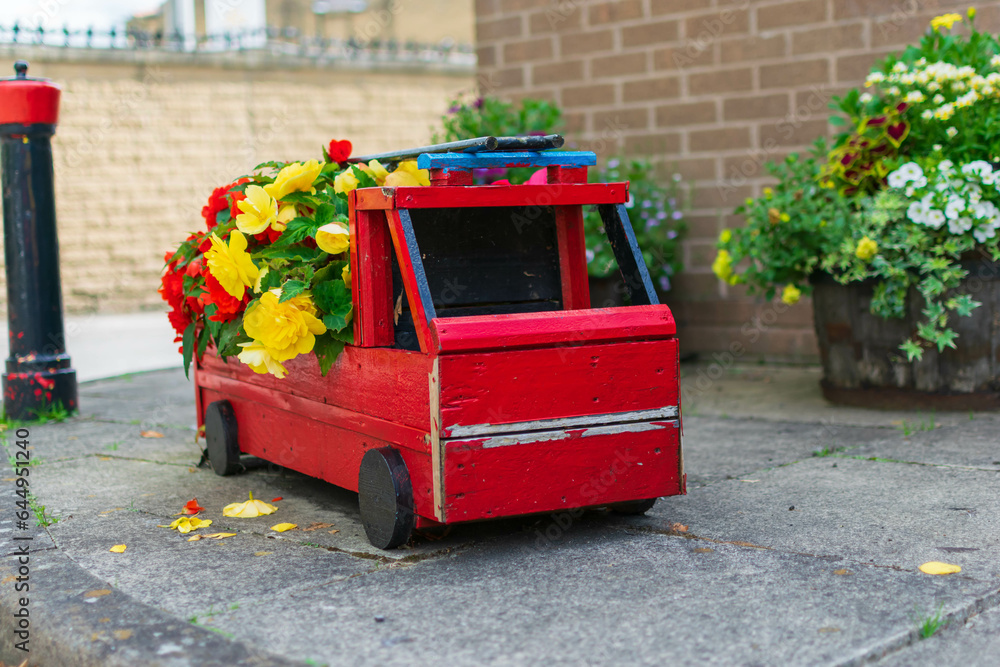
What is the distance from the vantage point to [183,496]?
12.1ft

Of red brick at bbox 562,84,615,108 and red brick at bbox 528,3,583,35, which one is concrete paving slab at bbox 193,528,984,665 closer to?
red brick at bbox 562,84,615,108

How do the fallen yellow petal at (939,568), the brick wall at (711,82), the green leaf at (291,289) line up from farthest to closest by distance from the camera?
the brick wall at (711,82)
the green leaf at (291,289)
the fallen yellow petal at (939,568)

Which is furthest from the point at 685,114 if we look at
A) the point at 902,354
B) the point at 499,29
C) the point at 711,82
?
the point at 902,354

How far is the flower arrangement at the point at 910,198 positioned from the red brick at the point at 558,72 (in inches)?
87.9

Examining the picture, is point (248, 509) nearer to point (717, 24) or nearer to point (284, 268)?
point (284, 268)

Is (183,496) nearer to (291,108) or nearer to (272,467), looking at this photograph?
(272,467)

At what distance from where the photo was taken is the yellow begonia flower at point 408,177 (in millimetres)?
3418

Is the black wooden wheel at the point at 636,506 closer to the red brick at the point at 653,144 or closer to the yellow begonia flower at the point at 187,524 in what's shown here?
the yellow begonia flower at the point at 187,524

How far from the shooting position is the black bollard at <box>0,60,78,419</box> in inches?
196

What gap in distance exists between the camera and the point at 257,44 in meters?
13.0

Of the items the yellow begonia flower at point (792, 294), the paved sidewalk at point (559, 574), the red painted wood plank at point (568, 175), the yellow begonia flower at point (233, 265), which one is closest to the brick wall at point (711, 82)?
the yellow begonia flower at point (792, 294)

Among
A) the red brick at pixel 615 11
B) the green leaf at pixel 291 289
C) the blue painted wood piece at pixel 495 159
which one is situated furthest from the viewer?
the red brick at pixel 615 11

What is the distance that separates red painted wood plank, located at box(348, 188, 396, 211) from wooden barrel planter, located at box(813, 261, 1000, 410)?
8.40ft

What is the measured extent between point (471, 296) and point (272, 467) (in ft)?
4.18
